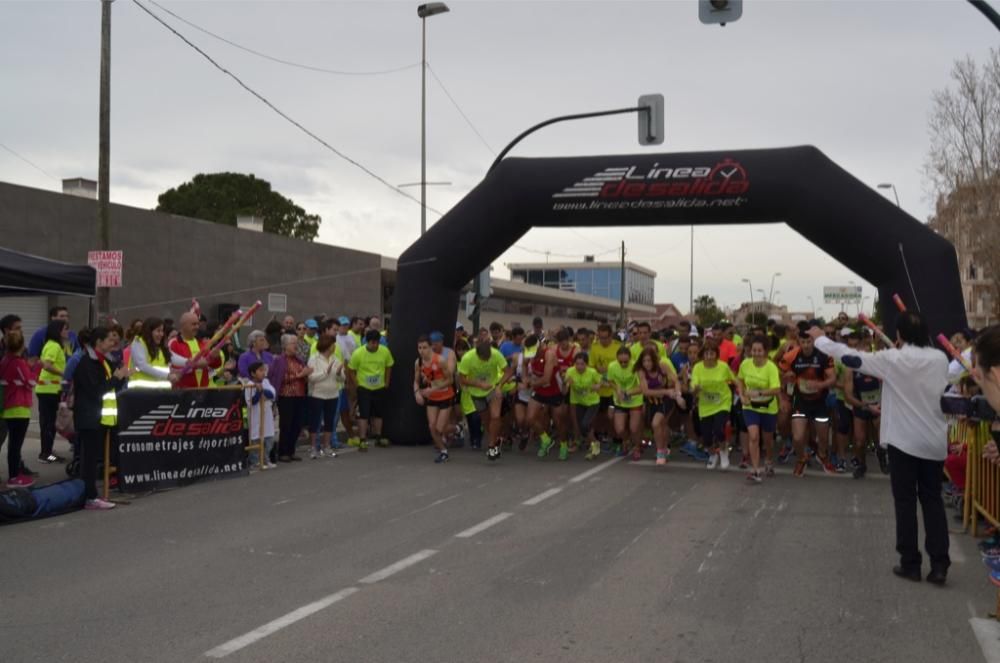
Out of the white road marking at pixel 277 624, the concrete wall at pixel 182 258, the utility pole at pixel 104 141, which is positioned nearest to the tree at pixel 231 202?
the concrete wall at pixel 182 258

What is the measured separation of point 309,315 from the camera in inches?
1339

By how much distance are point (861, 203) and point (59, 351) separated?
1059cm

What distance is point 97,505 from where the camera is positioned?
9.16 meters

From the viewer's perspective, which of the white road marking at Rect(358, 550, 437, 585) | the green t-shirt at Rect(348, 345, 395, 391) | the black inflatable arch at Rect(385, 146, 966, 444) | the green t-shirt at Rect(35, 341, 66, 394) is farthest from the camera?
the green t-shirt at Rect(348, 345, 395, 391)

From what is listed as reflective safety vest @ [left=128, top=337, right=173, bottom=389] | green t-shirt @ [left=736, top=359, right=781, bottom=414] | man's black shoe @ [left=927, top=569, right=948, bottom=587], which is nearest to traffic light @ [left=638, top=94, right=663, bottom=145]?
green t-shirt @ [left=736, top=359, right=781, bottom=414]

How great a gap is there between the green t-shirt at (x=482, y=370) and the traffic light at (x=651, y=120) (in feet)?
20.7

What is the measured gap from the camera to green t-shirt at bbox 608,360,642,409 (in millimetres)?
13117

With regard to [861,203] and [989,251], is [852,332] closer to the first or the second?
[861,203]

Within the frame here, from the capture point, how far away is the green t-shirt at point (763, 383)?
11.4 metres

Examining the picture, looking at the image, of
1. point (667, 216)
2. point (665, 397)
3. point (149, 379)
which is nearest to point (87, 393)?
point (149, 379)

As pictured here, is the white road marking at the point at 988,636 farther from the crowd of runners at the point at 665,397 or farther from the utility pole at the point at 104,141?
the utility pole at the point at 104,141

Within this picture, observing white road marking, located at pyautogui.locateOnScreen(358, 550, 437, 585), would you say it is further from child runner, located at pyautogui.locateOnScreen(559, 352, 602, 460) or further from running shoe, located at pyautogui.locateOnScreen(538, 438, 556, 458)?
child runner, located at pyautogui.locateOnScreen(559, 352, 602, 460)

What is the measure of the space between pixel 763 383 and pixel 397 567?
246 inches

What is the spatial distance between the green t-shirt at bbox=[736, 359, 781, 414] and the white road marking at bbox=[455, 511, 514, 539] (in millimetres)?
4118
